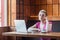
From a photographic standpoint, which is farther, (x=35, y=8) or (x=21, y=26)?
(x=35, y=8)

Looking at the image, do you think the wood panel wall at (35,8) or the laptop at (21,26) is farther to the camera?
the wood panel wall at (35,8)

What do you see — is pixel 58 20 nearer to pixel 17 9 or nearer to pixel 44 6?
pixel 44 6

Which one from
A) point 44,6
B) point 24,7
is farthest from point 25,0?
point 44,6

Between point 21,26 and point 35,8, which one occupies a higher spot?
point 35,8

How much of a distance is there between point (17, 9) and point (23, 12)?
0.20m

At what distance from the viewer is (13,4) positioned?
4.53m

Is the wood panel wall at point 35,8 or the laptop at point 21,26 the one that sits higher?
the wood panel wall at point 35,8

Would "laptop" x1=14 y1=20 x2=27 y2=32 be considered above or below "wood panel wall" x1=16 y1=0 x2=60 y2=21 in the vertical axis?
below

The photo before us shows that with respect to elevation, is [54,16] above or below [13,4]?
below

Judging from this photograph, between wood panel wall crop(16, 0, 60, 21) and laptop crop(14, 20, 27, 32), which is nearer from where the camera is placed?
laptop crop(14, 20, 27, 32)

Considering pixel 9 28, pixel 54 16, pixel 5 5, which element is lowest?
pixel 9 28

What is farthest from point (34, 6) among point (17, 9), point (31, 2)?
point (17, 9)

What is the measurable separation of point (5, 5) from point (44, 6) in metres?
1.12

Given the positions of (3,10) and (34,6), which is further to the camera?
(34,6)
